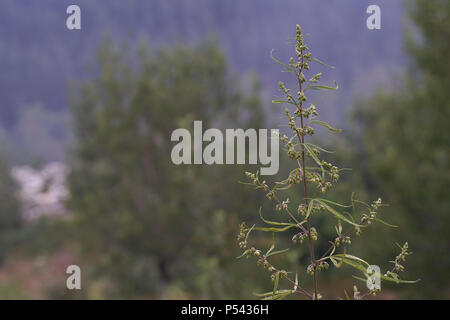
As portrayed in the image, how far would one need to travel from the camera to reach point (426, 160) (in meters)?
6.68

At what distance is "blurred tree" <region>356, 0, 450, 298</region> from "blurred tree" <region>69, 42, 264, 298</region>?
2.75 meters

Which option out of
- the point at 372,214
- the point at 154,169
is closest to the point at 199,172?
the point at 154,169

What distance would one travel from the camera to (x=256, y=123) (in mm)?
9000

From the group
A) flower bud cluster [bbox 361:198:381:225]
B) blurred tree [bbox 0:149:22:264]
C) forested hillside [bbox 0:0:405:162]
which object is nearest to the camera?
flower bud cluster [bbox 361:198:381:225]

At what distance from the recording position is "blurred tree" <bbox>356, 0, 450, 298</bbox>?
21.6ft

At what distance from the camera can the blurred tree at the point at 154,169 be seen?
870 centimetres

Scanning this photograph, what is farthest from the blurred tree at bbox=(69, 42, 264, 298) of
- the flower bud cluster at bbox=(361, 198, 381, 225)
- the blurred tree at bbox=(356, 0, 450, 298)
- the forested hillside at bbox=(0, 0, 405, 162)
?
the forested hillside at bbox=(0, 0, 405, 162)

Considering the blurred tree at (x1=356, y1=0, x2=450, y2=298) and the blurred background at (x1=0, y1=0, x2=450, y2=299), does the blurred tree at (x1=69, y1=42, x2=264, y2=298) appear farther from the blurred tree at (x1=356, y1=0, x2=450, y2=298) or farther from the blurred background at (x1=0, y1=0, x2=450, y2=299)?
the blurred tree at (x1=356, y1=0, x2=450, y2=298)

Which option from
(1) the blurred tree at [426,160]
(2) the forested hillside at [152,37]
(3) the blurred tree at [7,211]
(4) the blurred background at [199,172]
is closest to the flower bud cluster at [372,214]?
(4) the blurred background at [199,172]

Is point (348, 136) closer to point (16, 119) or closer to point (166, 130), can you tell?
point (166, 130)

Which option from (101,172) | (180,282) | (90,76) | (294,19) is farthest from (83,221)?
(294,19)

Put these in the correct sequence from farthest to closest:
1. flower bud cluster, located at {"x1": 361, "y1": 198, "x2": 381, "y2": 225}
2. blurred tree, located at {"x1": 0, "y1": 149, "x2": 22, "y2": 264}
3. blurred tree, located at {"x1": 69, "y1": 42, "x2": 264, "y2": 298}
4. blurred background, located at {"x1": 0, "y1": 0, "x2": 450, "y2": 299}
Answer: blurred tree, located at {"x1": 0, "y1": 149, "x2": 22, "y2": 264} → blurred tree, located at {"x1": 69, "y1": 42, "x2": 264, "y2": 298} → blurred background, located at {"x1": 0, "y1": 0, "x2": 450, "y2": 299} → flower bud cluster, located at {"x1": 361, "y1": 198, "x2": 381, "y2": 225}

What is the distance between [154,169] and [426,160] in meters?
5.13

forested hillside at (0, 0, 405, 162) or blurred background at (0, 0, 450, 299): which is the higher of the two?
forested hillside at (0, 0, 405, 162)
